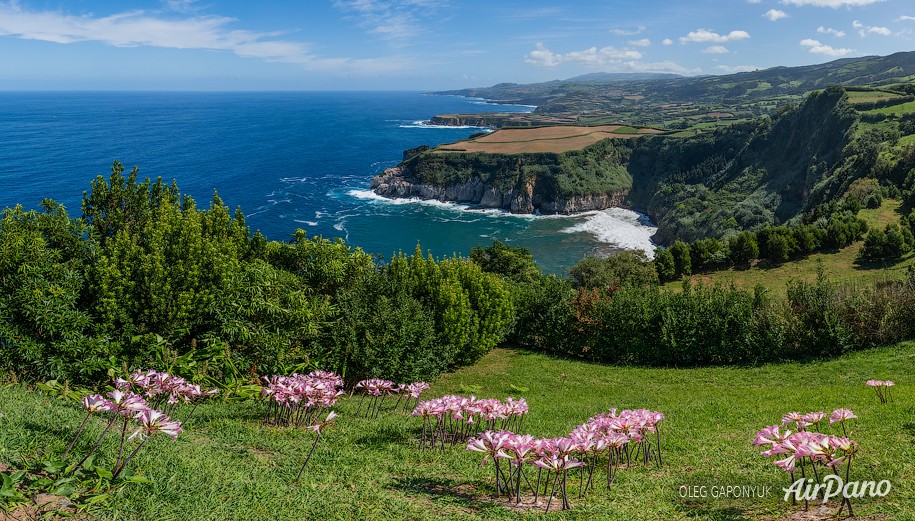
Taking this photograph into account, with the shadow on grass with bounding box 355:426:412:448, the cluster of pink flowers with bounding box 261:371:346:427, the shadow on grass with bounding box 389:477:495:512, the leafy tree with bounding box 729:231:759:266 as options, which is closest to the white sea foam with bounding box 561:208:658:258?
the leafy tree with bounding box 729:231:759:266

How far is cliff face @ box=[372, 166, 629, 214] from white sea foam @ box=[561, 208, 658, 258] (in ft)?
11.4

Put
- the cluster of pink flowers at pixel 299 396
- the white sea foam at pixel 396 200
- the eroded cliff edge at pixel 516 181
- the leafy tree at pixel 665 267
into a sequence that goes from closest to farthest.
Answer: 1. the cluster of pink flowers at pixel 299 396
2. the leafy tree at pixel 665 267
3. the eroded cliff edge at pixel 516 181
4. the white sea foam at pixel 396 200

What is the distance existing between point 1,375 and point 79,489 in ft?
27.1

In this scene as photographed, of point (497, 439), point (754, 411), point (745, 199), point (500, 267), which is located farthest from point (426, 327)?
point (745, 199)

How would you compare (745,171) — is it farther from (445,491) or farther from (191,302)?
(445,491)

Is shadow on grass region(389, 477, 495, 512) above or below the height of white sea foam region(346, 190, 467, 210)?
above

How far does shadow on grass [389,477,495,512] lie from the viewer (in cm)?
691

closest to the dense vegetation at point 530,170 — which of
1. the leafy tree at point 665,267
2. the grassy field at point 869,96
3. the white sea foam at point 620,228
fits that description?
the white sea foam at point 620,228

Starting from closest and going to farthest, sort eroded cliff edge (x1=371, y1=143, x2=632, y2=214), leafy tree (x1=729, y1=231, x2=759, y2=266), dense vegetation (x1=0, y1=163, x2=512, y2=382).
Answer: dense vegetation (x1=0, y1=163, x2=512, y2=382) → leafy tree (x1=729, y1=231, x2=759, y2=266) → eroded cliff edge (x1=371, y1=143, x2=632, y2=214)

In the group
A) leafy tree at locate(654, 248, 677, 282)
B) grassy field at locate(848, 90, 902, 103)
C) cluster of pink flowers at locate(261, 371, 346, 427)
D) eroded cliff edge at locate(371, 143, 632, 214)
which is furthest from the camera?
eroded cliff edge at locate(371, 143, 632, 214)

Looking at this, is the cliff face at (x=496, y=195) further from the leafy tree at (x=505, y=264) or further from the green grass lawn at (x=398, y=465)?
the green grass lawn at (x=398, y=465)

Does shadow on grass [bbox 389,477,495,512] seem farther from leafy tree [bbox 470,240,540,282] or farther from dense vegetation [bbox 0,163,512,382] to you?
leafy tree [bbox 470,240,540,282]

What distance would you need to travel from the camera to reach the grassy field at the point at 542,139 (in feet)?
418

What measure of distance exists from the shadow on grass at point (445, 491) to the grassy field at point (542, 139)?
120 m
